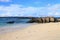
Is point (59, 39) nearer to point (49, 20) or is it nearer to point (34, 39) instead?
point (34, 39)

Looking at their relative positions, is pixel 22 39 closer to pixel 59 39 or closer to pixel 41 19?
pixel 59 39

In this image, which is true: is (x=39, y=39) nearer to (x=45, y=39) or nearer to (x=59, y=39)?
(x=45, y=39)

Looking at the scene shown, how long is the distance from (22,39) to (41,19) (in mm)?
12931

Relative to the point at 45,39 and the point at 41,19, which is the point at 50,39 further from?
the point at 41,19

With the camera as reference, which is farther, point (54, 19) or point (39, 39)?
point (54, 19)

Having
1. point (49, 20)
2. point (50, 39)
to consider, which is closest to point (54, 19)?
point (49, 20)

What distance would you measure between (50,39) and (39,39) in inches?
14.8

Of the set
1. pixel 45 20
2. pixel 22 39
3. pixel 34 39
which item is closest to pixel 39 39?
pixel 34 39

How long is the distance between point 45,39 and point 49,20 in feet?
42.8

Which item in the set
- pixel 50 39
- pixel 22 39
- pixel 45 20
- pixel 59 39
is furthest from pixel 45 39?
pixel 45 20

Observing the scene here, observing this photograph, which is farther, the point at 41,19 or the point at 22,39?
the point at 41,19

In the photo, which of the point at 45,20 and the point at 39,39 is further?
the point at 45,20

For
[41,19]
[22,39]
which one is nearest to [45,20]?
[41,19]

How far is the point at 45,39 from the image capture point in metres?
5.03
